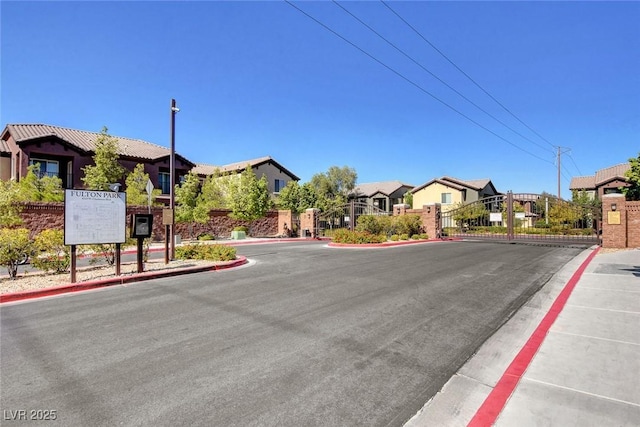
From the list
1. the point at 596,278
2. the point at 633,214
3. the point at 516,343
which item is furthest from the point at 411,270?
the point at 633,214

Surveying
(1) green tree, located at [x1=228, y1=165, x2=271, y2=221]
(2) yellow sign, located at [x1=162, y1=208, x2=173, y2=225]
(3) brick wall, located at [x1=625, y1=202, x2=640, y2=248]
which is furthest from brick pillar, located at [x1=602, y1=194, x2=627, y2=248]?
(1) green tree, located at [x1=228, y1=165, x2=271, y2=221]

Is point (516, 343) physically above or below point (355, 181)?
below

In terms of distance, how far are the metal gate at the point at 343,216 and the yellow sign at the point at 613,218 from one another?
15.2 meters

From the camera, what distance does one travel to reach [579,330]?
212 inches

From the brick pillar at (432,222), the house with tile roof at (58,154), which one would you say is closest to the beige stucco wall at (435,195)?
the brick pillar at (432,222)

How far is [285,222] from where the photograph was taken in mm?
32719

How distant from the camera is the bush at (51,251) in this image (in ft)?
31.8

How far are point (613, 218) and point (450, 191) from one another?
105 ft

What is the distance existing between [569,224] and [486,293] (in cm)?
2929

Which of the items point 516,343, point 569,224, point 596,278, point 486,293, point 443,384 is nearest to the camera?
point 443,384

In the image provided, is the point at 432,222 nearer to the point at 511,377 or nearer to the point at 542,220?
the point at 542,220

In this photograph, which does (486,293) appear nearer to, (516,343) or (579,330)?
(579,330)

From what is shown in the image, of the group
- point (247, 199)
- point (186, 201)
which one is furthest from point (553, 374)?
point (247, 199)

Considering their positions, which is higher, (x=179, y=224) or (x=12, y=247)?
(x=179, y=224)
